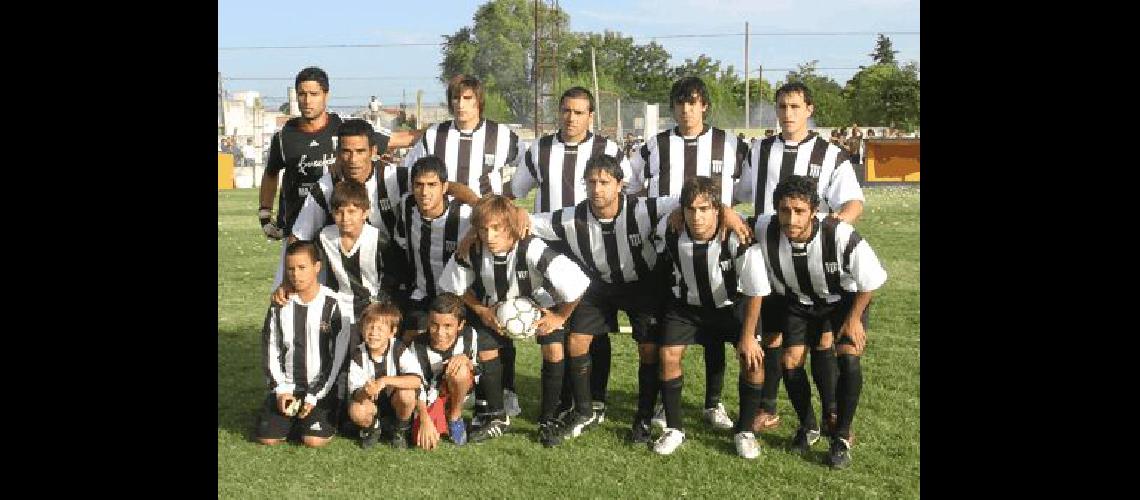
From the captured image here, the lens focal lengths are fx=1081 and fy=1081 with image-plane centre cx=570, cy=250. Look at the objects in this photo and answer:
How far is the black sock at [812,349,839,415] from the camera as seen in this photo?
4.83 m

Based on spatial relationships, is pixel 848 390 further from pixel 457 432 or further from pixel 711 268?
pixel 457 432

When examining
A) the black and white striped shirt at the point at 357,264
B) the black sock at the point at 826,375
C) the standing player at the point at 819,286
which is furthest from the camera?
the black and white striped shirt at the point at 357,264

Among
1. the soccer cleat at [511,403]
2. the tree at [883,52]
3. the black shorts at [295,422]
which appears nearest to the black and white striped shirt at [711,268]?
the soccer cleat at [511,403]

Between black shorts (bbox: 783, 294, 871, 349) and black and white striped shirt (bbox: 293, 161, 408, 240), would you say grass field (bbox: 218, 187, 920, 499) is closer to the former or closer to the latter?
black shorts (bbox: 783, 294, 871, 349)

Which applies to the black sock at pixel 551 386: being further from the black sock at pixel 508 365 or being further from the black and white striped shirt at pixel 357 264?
the black and white striped shirt at pixel 357 264

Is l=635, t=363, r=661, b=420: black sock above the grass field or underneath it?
above

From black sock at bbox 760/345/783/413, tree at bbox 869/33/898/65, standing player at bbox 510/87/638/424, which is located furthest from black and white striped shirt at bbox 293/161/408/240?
tree at bbox 869/33/898/65

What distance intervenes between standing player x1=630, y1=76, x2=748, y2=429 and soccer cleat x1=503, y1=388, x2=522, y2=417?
974 mm

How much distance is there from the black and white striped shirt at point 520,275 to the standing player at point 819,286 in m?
0.88

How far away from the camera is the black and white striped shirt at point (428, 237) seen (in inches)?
206

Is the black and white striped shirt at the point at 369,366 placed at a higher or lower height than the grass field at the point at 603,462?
higher

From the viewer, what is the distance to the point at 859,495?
426 centimetres
